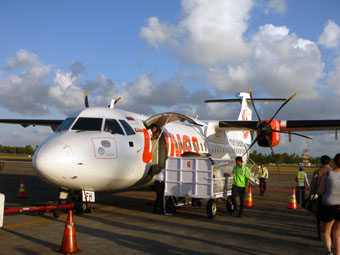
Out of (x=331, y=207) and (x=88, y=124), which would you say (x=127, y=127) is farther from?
(x=331, y=207)

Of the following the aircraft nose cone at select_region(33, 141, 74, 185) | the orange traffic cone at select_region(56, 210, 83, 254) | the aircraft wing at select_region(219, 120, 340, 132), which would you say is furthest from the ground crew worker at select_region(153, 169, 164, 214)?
the aircraft wing at select_region(219, 120, 340, 132)

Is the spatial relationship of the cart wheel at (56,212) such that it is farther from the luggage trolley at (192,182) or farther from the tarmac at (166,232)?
the luggage trolley at (192,182)

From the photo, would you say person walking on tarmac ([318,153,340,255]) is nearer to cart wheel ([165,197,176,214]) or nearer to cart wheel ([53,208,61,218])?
cart wheel ([165,197,176,214])

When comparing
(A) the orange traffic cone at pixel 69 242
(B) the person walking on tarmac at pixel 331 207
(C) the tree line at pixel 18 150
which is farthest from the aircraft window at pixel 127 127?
(C) the tree line at pixel 18 150

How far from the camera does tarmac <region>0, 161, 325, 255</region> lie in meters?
6.28

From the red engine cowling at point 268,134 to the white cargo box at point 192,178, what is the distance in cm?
540

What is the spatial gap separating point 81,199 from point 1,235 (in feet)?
8.08

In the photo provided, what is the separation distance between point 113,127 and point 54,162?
230 centimetres

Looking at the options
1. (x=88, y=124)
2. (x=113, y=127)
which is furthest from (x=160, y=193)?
(x=88, y=124)

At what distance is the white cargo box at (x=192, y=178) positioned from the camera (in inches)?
390

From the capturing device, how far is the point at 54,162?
778cm

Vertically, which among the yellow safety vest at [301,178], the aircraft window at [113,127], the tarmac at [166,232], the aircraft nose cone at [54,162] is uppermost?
the aircraft window at [113,127]

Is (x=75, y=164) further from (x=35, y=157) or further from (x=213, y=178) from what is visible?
(x=213, y=178)

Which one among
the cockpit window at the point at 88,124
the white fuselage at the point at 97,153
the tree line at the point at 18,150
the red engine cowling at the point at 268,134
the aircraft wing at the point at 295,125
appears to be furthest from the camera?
the tree line at the point at 18,150
